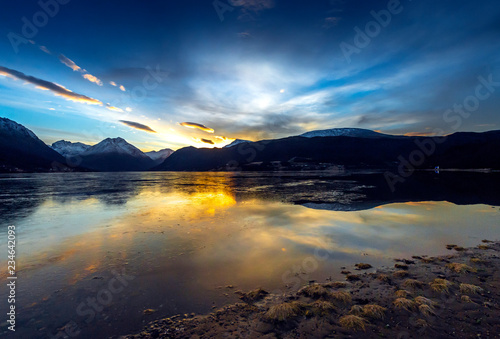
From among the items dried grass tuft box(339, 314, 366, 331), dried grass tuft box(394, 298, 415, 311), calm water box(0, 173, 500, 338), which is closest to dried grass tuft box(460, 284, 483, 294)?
dried grass tuft box(394, 298, 415, 311)

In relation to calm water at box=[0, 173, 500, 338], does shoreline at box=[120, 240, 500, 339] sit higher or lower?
higher

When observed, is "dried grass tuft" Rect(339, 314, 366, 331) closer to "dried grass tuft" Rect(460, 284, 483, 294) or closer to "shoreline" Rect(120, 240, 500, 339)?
"shoreline" Rect(120, 240, 500, 339)

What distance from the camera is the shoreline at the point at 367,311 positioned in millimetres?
8211

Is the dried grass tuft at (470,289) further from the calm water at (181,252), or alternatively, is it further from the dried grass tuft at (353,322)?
the dried grass tuft at (353,322)

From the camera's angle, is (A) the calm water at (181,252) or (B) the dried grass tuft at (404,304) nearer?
(B) the dried grass tuft at (404,304)

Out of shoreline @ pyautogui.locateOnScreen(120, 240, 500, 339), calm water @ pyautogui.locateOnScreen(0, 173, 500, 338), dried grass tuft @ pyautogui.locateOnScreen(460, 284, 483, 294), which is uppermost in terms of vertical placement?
dried grass tuft @ pyautogui.locateOnScreen(460, 284, 483, 294)

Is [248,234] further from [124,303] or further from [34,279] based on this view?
[34,279]

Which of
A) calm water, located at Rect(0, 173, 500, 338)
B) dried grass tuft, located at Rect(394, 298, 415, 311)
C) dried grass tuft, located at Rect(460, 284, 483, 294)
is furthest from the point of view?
dried grass tuft, located at Rect(460, 284, 483, 294)

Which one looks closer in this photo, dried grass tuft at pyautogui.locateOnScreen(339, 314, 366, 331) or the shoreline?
the shoreline

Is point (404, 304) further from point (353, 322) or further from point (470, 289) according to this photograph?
point (470, 289)

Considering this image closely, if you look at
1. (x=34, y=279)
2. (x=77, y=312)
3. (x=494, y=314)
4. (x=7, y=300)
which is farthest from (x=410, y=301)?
(x=34, y=279)

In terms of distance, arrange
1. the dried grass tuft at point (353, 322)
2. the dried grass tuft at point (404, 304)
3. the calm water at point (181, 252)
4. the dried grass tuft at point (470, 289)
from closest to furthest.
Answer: the dried grass tuft at point (353, 322) → the dried grass tuft at point (404, 304) → the calm water at point (181, 252) → the dried grass tuft at point (470, 289)

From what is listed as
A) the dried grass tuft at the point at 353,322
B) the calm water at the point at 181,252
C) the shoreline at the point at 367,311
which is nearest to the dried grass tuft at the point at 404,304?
the shoreline at the point at 367,311

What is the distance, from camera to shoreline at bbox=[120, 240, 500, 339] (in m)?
8.21
